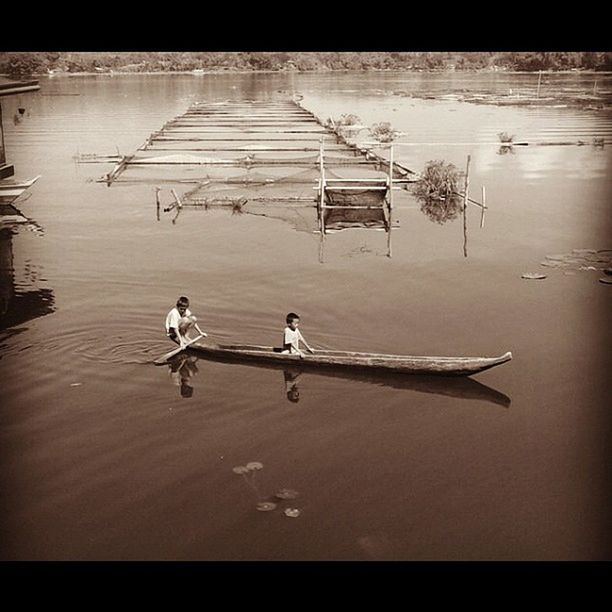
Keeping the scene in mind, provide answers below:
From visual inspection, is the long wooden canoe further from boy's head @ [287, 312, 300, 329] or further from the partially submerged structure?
the partially submerged structure

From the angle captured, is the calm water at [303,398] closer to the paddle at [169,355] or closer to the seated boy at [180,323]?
the paddle at [169,355]

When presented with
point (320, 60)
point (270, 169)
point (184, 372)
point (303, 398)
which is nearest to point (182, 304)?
point (184, 372)

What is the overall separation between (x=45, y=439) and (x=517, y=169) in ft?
45.3

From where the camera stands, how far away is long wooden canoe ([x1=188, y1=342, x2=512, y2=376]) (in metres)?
6.23

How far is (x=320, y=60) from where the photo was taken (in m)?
41.0

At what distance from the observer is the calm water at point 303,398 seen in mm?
4473

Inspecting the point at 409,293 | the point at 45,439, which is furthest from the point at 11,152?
the point at 45,439

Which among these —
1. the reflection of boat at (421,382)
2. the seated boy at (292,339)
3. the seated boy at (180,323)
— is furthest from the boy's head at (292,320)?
the seated boy at (180,323)

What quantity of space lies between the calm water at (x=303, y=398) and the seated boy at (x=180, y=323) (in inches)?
14.4

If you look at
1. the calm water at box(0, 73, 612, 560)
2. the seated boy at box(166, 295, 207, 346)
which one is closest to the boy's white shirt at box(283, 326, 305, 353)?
the calm water at box(0, 73, 612, 560)

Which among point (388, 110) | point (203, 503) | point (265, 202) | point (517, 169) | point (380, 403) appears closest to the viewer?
point (203, 503)

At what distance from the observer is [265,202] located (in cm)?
1388
